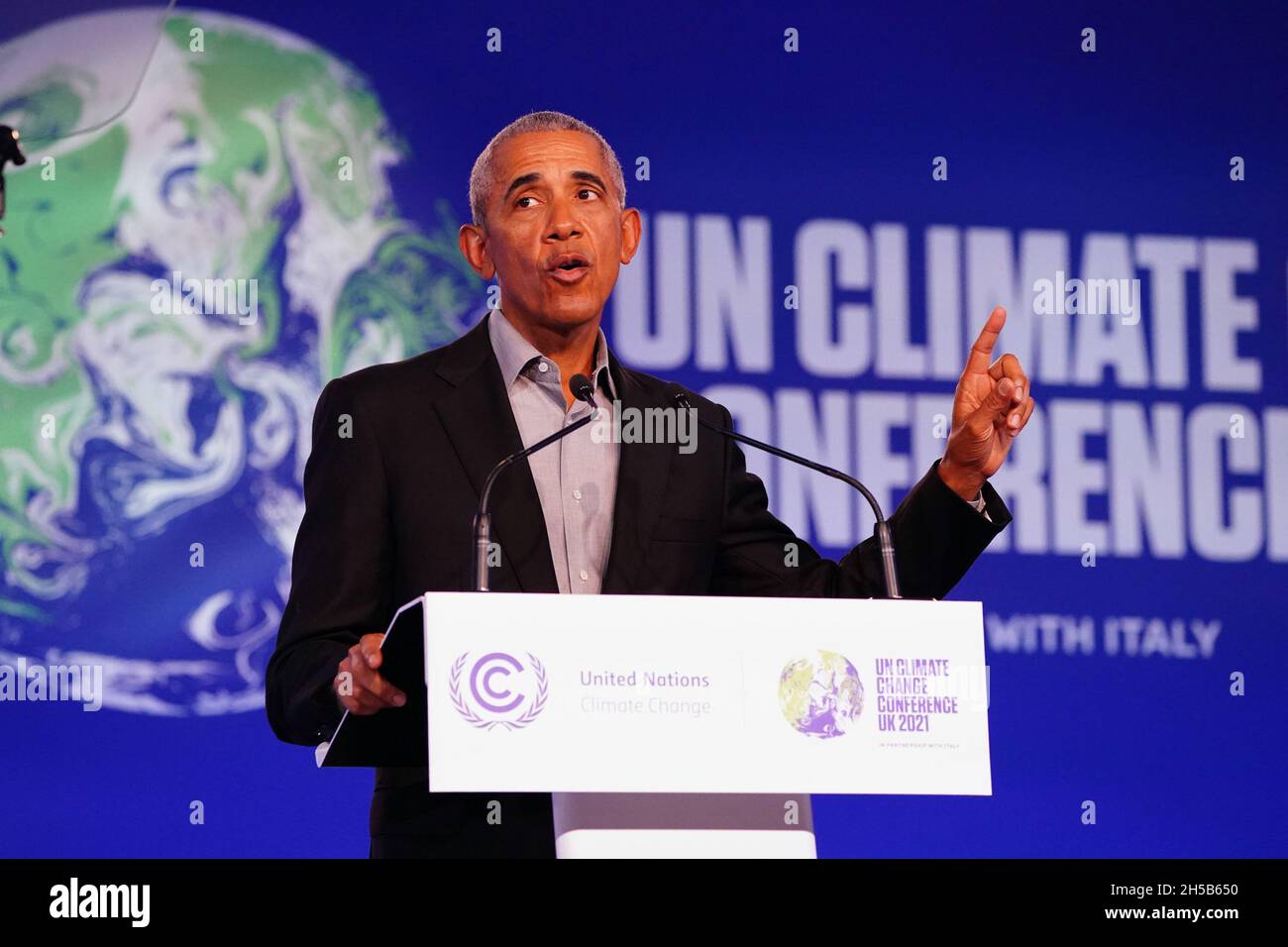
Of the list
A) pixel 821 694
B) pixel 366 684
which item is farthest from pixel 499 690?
pixel 821 694

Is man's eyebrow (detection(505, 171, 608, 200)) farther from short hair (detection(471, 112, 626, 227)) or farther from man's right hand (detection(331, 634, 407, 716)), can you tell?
man's right hand (detection(331, 634, 407, 716))

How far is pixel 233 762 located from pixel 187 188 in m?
1.48

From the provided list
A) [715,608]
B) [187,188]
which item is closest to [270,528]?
[187,188]

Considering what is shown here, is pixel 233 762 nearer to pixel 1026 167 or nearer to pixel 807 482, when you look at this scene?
pixel 807 482

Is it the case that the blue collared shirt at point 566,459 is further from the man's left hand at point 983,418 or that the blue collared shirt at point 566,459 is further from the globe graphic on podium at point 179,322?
the globe graphic on podium at point 179,322

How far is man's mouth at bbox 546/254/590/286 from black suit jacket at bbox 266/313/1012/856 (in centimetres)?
20

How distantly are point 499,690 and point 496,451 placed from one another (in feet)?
2.86

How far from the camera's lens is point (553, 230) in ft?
11.3

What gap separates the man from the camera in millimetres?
3062

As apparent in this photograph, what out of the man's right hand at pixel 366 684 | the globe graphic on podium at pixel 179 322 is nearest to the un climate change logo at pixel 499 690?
the man's right hand at pixel 366 684

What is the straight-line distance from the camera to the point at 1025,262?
17.7 feet

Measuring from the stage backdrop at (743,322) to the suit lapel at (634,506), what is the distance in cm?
179

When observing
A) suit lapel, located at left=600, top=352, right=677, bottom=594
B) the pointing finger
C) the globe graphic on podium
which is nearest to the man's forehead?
suit lapel, located at left=600, top=352, right=677, bottom=594

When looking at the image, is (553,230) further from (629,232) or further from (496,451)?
(496,451)
